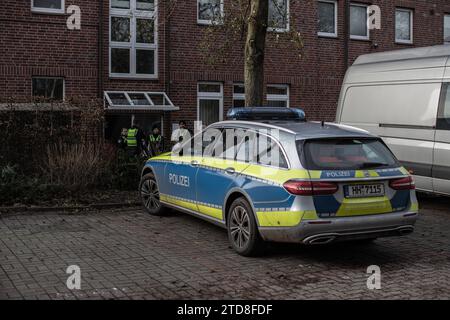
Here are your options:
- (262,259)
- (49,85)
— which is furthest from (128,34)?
(262,259)

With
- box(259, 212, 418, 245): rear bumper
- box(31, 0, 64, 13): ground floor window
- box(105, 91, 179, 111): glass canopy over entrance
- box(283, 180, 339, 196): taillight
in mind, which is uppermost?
box(31, 0, 64, 13): ground floor window

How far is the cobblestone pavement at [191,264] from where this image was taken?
550cm

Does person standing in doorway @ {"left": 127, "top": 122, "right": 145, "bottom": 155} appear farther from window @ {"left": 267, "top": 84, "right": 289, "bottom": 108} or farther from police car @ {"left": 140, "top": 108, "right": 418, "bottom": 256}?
police car @ {"left": 140, "top": 108, "right": 418, "bottom": 256}

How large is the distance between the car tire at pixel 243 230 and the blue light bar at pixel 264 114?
1.80 metres

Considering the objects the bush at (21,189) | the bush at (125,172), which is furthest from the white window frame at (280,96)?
the bush at (21,189)

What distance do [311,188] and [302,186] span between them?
97mm

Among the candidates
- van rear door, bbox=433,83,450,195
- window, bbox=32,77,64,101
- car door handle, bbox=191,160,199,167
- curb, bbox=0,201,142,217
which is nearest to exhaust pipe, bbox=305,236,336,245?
car door handle, bbox=191,160,199,167

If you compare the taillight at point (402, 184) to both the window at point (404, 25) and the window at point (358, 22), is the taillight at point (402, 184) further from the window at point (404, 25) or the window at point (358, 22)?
the window at point (404, 25)

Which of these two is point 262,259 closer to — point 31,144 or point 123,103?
point 31,144

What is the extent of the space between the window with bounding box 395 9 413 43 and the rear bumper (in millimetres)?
15700

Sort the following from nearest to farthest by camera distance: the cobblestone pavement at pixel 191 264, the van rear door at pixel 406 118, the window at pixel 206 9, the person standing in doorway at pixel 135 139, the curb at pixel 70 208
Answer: the cobblestone pavement at pixel 191 264 → the curb at pixel 70 208 → the van rear door at pixel 406 118 → the person standing in doorway at pixel 135 139 → the window at pixel 206 9

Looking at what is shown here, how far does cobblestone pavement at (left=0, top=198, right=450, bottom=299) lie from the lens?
5500 millimetres

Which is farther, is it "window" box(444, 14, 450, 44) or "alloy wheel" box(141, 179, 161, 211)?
"window" box(444, 14, 450, 44)

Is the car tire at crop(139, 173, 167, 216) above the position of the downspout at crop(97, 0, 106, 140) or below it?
below
